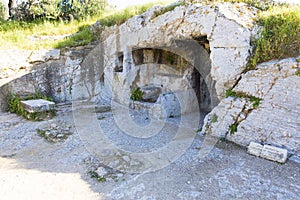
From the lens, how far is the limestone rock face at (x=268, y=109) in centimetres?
365

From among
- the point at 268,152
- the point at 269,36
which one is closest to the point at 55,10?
the point at 269,36

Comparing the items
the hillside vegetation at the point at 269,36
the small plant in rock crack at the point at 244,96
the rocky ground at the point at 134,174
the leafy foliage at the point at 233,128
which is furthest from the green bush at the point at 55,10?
the leafy foliage at the point at 233,128

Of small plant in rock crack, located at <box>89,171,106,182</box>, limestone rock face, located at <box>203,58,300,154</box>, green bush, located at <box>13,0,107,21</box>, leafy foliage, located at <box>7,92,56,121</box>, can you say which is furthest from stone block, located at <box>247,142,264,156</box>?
green bush, located at <box>13,0,107,21</box>

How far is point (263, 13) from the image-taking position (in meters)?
4.81

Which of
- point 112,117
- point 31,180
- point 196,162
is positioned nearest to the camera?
point 31,180

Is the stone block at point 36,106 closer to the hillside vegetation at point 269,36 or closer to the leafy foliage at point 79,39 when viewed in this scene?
the hillside vegetation at point 269,36

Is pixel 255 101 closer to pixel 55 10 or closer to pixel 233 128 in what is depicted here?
pixel 233 128

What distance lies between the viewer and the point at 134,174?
327 cm

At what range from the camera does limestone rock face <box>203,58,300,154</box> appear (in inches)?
144

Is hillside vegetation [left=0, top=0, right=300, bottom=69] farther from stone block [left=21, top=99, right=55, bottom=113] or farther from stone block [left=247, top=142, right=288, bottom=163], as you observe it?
stone block [left=21, top=99, right=55, bottom=113]

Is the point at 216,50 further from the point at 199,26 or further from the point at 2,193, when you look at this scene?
the point at 2,193

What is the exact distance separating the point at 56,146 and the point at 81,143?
485 millimetres

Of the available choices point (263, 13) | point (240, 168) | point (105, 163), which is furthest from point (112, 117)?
point (263, 13)

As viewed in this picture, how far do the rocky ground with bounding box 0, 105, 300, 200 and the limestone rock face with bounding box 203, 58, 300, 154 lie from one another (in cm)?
38
